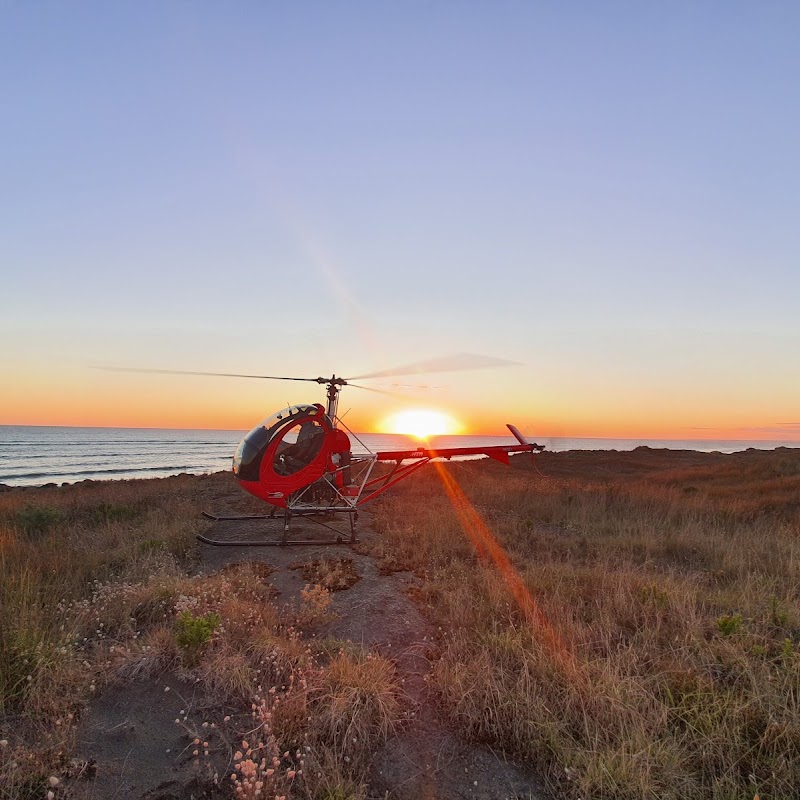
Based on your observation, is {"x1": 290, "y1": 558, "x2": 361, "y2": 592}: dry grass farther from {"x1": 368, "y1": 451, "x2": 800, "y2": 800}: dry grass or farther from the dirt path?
the dirt path

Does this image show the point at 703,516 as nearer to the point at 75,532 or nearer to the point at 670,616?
the point at 670,616

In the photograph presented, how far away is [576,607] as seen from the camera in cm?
544

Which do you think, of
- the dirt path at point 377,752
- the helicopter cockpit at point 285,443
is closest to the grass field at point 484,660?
the dirt path at point 377,752

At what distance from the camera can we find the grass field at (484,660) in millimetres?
3229

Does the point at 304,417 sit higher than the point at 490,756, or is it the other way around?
the point at 304,417

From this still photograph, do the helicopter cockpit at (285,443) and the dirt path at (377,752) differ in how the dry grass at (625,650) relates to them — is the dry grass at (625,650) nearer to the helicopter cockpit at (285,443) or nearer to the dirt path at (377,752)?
the dirt path at (377,752)

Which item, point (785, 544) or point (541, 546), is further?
point (541, 546)

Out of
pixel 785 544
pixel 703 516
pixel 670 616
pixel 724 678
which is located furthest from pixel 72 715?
pixel 703 516

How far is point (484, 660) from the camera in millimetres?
4262

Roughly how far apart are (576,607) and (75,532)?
9.23 m

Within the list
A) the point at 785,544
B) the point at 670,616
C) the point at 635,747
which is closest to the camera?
the point at 635,747

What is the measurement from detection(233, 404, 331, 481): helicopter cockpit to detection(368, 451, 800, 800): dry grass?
233 cm

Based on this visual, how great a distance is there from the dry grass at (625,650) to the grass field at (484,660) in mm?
19

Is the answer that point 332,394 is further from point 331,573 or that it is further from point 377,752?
point 377,752
